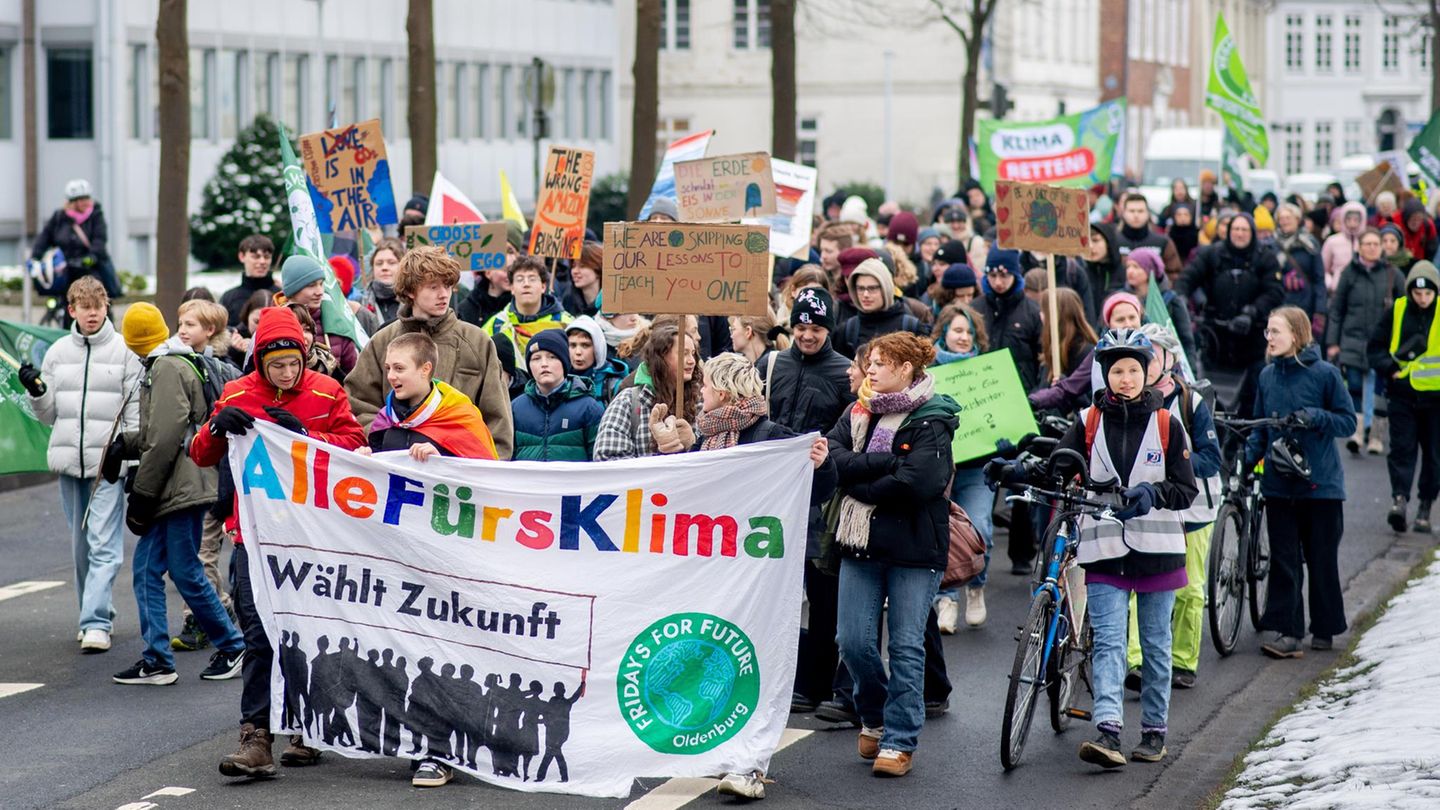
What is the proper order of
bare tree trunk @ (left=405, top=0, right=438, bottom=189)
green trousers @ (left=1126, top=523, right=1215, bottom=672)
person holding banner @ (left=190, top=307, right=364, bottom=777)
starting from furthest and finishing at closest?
bare tree trunk @ (left=405, top=0, right=438, bottom=189) < green trousers @ (left=1126, top=523, right=1215, bottom=672) < person holding banner @ (left=190, top=307, right=364, bottom=777)

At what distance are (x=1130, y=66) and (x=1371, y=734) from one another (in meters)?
69.8

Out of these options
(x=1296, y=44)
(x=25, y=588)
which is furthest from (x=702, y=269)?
(x=1296, y=44)

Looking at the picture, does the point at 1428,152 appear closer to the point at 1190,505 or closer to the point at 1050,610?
the point at 1190,505

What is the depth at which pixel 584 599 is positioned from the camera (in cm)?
770

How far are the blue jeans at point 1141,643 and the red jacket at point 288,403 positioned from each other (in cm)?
306

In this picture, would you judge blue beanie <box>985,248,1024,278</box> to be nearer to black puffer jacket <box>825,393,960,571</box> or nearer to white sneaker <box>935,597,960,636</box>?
white sneaker <box>935,597,960,636</box>

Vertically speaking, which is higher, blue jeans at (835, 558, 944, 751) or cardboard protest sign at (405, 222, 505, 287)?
cardboard protest sign at (405, 222, 505, 287)

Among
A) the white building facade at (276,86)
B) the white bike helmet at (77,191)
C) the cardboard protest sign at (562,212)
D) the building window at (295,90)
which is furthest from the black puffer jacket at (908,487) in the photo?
the building window at (295,90)

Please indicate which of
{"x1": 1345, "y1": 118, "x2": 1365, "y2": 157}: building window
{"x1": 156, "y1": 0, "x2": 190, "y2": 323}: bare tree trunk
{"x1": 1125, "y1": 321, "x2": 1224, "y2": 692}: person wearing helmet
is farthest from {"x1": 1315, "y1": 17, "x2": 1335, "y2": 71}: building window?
{"x1": 1125, "y1": 321, "x2": 1224, "y2": 692}: person wearing helmet

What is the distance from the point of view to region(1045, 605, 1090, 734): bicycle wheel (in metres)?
8.66

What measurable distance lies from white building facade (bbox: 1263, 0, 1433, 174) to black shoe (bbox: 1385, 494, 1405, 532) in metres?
90.4

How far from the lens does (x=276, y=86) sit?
4256 centimetres

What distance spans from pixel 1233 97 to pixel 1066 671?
59.4 ft

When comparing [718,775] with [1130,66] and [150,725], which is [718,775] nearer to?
[150,725]
